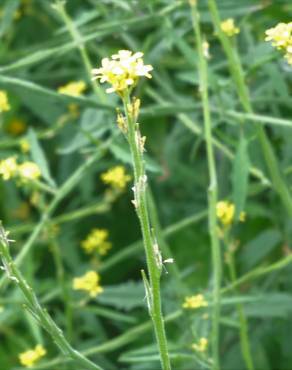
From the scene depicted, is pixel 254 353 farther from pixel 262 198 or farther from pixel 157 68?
pixel 157 68

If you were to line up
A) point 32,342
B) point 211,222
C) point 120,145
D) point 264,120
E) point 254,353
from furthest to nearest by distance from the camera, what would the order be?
1. point 32,342
2. point 254,353
3. point 120,145
4. point 264,120
5. point 211,222

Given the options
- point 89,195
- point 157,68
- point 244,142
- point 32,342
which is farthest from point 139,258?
point 244,142

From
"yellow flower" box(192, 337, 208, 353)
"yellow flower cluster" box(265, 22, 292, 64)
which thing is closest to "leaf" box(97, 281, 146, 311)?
"yellow flower" box(192, 337, 208, 353)

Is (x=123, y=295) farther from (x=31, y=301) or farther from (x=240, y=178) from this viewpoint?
(x=31, y=301)

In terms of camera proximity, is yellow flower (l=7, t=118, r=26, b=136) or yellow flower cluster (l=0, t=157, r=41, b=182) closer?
yellow flower cluster (l=0, t=157, r=41, b=182)

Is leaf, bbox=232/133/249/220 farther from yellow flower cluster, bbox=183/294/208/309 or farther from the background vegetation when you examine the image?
yellow flower cluster, bbox=183/294/208/309

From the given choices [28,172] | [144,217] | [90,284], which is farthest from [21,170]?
[144,217]

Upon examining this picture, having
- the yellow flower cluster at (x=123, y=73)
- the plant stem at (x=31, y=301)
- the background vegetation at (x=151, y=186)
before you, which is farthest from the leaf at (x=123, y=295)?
the yellow flower cluster at (x=123, y=73)

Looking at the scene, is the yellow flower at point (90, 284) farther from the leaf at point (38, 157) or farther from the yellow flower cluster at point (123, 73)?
the yellow flower cluster at point (123, 73)
